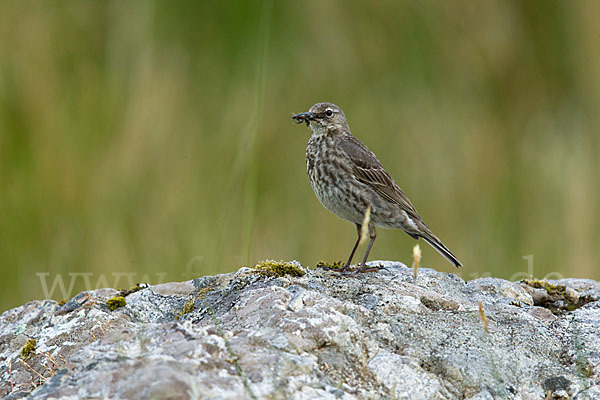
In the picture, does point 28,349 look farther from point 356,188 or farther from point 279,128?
point 279,128

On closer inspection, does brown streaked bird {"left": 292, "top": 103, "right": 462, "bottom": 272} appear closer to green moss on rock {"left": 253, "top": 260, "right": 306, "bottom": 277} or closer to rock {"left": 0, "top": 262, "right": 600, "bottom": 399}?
rock {"left": 0, "top": 262, "right": 600, "bottom": 399}

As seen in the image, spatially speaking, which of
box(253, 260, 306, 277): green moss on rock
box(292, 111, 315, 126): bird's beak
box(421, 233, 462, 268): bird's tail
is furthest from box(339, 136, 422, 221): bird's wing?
box(253, 260, 306, 277): green moss on rock

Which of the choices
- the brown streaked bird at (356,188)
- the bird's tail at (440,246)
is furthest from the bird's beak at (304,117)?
the bird's tail at (440,246)

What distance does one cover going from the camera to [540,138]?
5828mm

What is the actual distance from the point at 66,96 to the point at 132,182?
853mm

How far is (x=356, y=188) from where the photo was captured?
4.68 meters

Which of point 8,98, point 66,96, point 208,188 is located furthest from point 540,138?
point 8,98

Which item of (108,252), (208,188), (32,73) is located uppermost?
(32,73)

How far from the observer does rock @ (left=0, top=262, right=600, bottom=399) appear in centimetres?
204

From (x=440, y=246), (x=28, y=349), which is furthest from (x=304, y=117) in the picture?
(x=28, y=349)

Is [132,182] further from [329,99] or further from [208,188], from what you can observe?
[329,99]

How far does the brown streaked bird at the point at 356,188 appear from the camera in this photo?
15.3 ft

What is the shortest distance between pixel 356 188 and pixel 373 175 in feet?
0.61

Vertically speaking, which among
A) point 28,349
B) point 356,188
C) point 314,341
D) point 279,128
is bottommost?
point 28,349
